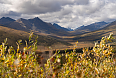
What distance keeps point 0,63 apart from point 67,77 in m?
3.54

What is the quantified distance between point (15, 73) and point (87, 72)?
3899mm

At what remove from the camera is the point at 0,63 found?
4.41m

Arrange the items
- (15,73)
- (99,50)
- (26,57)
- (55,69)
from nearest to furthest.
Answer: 1. (55,69)
2. (15,73)
3. (26,57)
4. (99,50)

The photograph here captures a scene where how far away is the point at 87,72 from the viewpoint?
20.7 feet

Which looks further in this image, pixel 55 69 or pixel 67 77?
pixel 67 77

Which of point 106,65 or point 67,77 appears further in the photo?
point 106,65

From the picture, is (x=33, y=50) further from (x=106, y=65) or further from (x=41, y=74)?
(x=106, y=65)

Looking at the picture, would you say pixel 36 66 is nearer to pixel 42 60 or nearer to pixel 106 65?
pixel 42 60

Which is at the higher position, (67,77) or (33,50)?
(33,50)

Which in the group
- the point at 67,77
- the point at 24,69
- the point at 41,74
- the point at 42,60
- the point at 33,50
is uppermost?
the point at 33,50

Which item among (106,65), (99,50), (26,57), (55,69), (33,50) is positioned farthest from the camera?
(106,65)

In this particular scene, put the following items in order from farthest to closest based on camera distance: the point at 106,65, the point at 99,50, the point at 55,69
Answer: the point at 106,65, the point at 99,50, the point at 55,69

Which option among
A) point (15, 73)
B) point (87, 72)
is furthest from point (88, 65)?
point (15, 73)

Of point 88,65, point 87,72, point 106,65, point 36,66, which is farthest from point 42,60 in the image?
point 106,65
